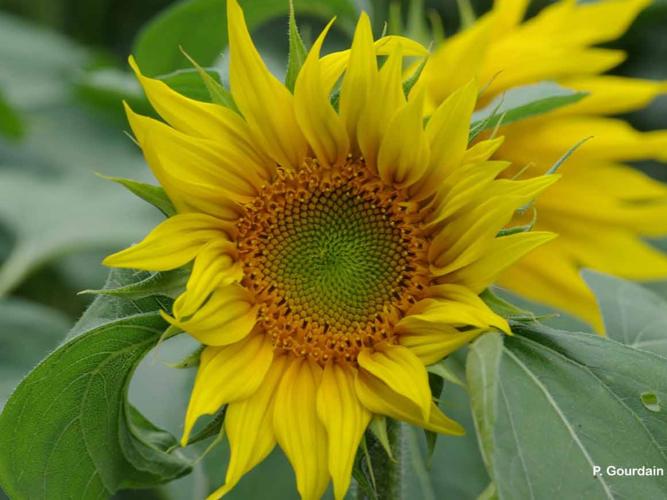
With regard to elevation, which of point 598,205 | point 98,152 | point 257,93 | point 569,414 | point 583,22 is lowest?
point 598,205

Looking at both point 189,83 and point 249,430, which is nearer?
point 249,430

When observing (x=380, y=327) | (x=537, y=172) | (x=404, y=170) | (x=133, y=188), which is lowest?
(x=537, y=172)

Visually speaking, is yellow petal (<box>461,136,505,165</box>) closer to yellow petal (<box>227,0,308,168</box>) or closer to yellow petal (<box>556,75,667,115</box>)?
yellow petal (<box>227,0,308,168</box>)

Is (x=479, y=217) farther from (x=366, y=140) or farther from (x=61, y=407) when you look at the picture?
(x=61, y=407)

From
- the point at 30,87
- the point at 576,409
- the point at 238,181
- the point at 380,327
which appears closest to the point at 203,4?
the point at 238,181

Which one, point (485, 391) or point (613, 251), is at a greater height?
point (485, 391)

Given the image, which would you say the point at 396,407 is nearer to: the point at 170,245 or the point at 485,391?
the point at 485,391

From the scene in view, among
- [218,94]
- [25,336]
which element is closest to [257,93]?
[218,94]
